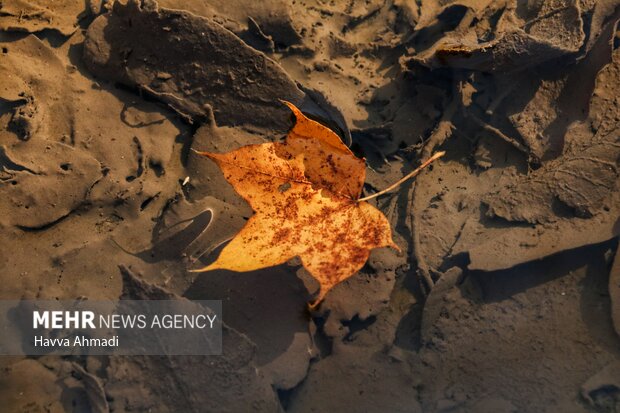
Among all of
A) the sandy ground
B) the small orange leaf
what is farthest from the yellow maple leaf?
the sandy ground

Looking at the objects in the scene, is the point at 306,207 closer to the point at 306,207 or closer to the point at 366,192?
the point at 306,207

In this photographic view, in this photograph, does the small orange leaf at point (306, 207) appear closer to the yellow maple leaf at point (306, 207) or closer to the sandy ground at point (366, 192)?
the yellow maple leaf at point (306, 207)

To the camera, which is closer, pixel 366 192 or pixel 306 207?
pixel 306 207

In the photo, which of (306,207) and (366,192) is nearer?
(306,207)

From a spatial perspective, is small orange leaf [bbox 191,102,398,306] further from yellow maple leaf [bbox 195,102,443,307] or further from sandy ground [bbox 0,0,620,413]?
sandy ground [bbox 0,0,620,413]

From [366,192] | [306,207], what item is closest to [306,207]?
[306,207]

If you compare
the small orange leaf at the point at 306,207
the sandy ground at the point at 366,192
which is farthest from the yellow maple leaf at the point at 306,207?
the sandy ground at the point at 366,192
